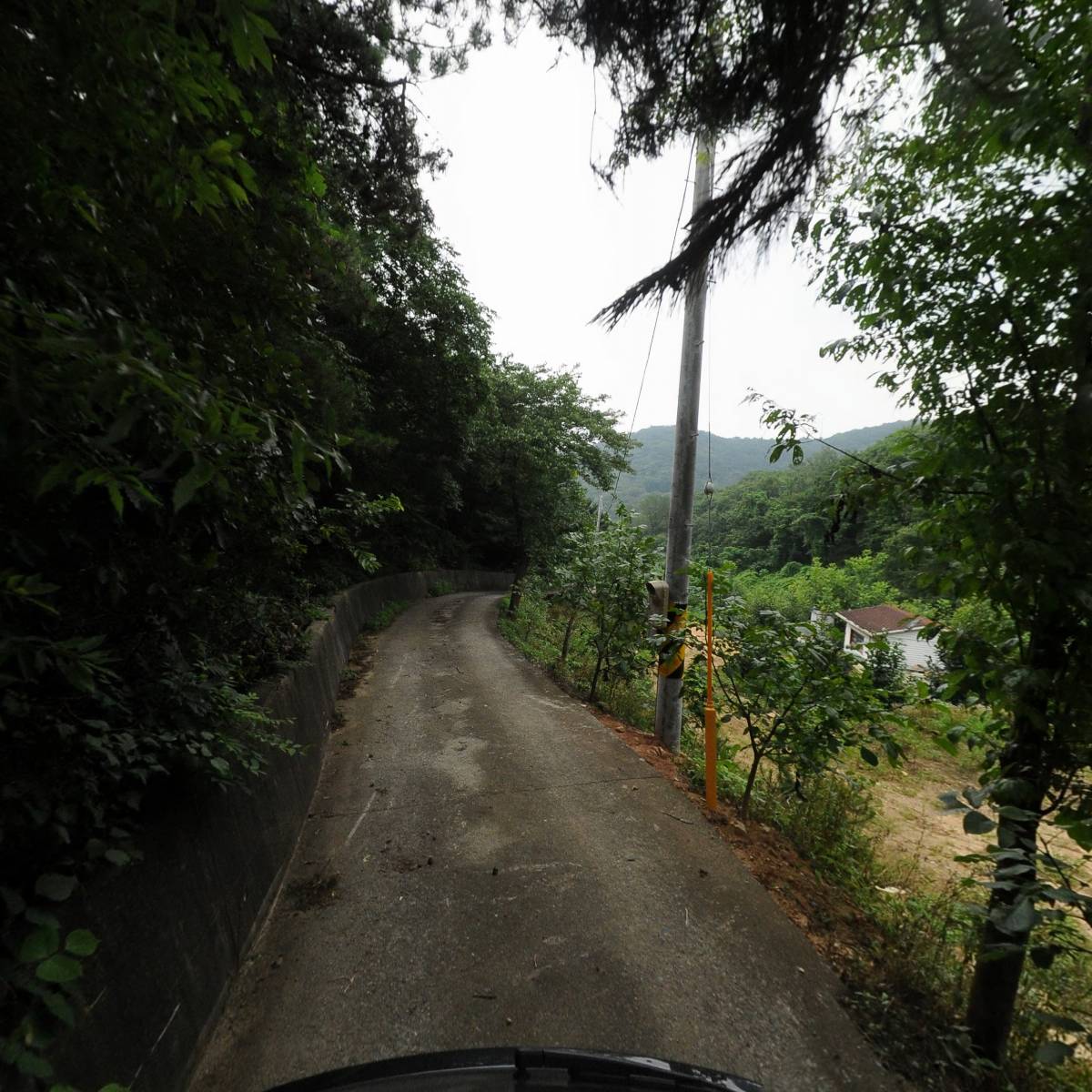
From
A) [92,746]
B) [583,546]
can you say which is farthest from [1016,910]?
[583,546]

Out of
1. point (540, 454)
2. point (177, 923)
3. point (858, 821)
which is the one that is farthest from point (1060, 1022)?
point (540, 454)

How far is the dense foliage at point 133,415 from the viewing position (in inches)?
42.8

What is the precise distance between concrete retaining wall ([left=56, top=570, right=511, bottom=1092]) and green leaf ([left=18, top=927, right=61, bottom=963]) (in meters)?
0.39

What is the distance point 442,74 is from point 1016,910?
5247mm

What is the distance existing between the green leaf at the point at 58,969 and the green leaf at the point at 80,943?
0.02m

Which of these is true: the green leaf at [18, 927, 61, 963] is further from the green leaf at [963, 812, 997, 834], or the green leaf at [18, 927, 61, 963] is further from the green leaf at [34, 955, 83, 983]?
the green leaf at [963, 812, 997, 834]

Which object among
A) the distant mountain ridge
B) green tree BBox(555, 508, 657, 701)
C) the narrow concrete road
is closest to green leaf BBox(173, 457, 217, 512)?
the narrow concrete road

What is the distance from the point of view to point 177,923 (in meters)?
1.95

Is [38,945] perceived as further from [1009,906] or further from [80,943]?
[1009,906]

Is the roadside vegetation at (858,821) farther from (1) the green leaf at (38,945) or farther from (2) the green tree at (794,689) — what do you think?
(1) the green leaf at (38,945)

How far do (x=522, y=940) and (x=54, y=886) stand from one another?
2113mm

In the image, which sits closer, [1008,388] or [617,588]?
[1008,388]

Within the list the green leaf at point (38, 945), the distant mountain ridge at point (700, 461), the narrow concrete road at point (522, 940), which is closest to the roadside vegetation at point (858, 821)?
the narrow concrete road at point (522, 940)

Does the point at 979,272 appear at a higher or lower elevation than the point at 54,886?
higher
